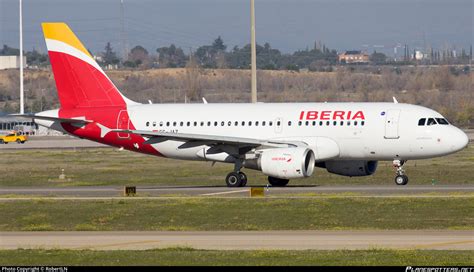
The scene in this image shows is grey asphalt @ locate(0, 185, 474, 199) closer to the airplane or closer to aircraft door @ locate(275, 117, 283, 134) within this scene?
the airplane

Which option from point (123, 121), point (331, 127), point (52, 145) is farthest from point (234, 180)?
point (52, 145)

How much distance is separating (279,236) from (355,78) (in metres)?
163

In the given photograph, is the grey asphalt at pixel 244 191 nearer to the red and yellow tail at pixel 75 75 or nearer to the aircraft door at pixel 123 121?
the aircraft door at pixel 123 121

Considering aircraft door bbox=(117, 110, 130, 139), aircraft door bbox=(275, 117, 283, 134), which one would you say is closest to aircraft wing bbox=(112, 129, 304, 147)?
aircraft door bbox=(275, 117, 283, 134)

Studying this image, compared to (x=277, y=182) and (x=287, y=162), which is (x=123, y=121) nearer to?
(x=277, y=182)

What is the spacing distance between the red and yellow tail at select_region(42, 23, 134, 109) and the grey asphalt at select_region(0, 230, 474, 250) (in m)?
22.4

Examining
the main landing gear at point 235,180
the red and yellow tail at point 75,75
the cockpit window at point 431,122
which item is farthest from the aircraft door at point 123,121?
the cockpit window at point 431,122

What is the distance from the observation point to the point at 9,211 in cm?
3672

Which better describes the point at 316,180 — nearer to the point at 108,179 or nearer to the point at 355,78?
the point at 108,179

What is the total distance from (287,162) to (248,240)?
18213 mm

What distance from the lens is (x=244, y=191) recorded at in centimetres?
4531

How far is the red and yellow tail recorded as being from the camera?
53.0m

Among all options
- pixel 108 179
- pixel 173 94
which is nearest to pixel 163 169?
pixel 108 179

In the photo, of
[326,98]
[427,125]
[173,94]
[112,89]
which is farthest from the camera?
[173,94]
